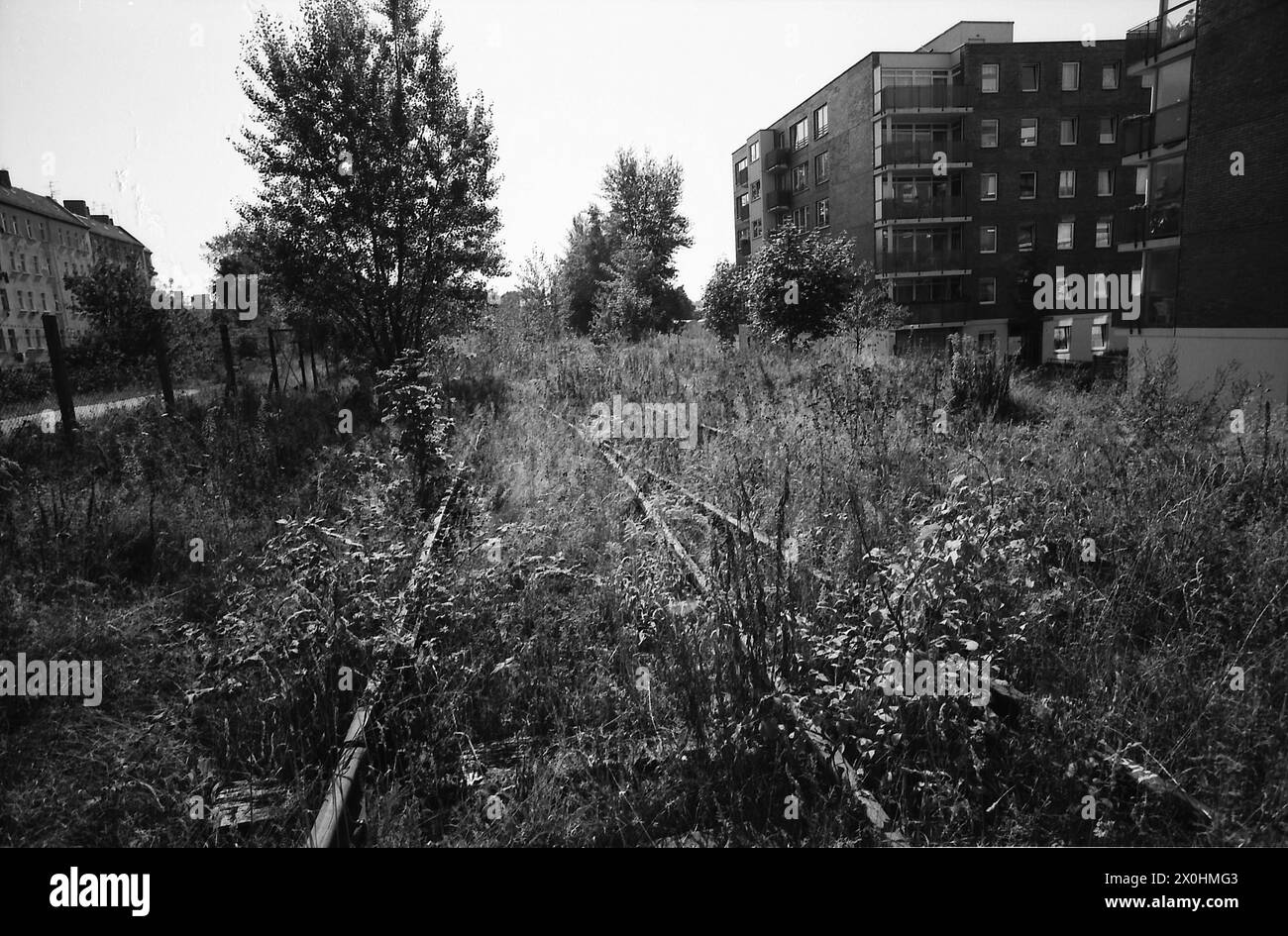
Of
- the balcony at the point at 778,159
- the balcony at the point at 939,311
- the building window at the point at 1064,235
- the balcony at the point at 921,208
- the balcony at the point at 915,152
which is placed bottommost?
the balcony at the point at 939,311

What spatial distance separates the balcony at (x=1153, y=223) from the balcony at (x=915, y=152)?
14.6 m

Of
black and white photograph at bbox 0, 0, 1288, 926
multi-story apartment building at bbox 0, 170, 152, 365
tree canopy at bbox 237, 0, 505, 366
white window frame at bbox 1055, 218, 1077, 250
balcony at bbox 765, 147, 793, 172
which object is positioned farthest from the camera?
balcony at bbox 765, 147, 793, 172

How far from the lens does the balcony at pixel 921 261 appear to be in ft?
121

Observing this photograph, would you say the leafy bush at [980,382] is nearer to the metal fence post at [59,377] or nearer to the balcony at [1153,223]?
the metal fence post at [59,377]

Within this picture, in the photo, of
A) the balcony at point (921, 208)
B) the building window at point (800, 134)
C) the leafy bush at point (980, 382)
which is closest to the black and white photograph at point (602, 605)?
the leafy bush at point (980, 382)

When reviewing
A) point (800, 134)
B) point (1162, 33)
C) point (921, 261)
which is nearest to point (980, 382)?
point (1162, 33)

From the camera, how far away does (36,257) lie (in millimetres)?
52656

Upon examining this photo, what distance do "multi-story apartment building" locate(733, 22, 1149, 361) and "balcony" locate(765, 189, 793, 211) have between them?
6.77 metres

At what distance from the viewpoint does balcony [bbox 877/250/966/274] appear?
37.0 meters

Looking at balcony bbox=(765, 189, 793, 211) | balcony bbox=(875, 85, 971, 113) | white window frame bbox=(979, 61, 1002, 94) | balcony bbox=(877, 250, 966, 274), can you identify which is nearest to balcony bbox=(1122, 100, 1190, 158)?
balcony bbox=(877, 250, 966, 274)

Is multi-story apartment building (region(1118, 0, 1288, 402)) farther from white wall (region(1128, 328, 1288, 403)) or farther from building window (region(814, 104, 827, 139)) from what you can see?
building window (region(814, 104, 827, 139))

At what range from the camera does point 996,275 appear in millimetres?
39125
